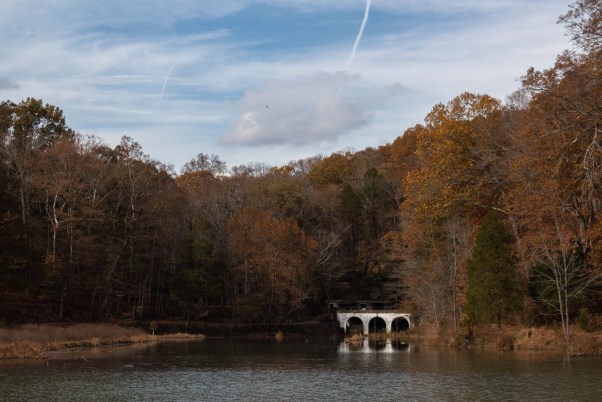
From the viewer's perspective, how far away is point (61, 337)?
52.6 m

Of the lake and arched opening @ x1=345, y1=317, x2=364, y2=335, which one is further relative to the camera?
arched opening @ x1=345, y1=317, x2=364, y2=335

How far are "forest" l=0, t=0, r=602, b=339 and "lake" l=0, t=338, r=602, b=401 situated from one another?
7768 millimetres

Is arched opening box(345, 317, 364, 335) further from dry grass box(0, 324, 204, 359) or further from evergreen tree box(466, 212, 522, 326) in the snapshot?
evergreen tree box(466, 212, 522, 326)

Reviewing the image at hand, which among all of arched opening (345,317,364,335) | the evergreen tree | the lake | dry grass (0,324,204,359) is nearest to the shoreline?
dry grass (0,324,204,359)

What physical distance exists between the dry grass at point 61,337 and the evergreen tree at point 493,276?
27694 millimetres

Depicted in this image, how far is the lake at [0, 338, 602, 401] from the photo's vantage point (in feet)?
88.6

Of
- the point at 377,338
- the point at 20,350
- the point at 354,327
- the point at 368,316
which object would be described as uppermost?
the point at 368,316

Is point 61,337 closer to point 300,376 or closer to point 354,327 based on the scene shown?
point 300,376

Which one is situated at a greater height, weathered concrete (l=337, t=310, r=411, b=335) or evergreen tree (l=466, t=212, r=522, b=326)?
evergreen tree (l=466, t=212, r=522, b=326)

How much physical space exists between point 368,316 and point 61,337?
111 ft

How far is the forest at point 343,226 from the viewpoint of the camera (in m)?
43.1

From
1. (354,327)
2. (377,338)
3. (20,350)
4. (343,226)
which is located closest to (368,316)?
(354,327)

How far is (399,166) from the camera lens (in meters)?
91.1

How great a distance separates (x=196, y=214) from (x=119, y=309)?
16992 millimetres
